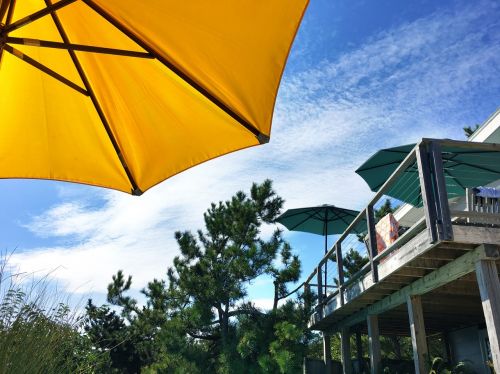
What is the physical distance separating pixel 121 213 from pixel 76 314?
4.62 meters

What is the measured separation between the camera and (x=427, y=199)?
14.3 ft

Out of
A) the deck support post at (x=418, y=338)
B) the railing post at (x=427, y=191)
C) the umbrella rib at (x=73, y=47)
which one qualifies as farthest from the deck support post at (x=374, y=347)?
the umbrella rib at (x=73, y=47)

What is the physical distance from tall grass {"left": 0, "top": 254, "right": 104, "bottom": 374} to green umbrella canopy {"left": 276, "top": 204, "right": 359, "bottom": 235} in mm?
7602

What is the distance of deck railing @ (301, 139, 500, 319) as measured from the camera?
14.3 feet

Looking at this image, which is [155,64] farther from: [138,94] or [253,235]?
[253,235]

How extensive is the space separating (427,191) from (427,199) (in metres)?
0.08

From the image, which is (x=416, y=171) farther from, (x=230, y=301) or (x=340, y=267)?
(x=230, y=301)

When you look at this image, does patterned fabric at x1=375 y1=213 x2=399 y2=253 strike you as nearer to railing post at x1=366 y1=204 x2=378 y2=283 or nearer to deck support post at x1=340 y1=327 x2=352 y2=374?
railing post at x1=366 y1=204 x2=378 y2=283

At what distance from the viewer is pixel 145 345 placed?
11750mm

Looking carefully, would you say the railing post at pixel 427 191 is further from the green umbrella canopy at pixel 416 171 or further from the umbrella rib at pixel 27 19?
the umbrella rib at pixel 27 19

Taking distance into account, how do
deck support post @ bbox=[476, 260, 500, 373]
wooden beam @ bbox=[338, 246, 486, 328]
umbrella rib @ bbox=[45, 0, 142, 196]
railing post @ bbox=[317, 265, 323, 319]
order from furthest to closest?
railing post @ bbox=[317, 265, 323, 319]
wooden beam @ bbox=[338, 246, 486, 328]
deck support post @ bbox=[476, 260, 500, 373]
umbrella rib @ bbox=[45, 0, 142, 196]

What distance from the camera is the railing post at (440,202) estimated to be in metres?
4.23

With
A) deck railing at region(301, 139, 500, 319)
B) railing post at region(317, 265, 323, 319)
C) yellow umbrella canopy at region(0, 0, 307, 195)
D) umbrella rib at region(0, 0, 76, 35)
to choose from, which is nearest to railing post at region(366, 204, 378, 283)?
deck railing at region(301, 139, 500, 319)

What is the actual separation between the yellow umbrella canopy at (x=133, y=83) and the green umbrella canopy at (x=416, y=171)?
435 cm
